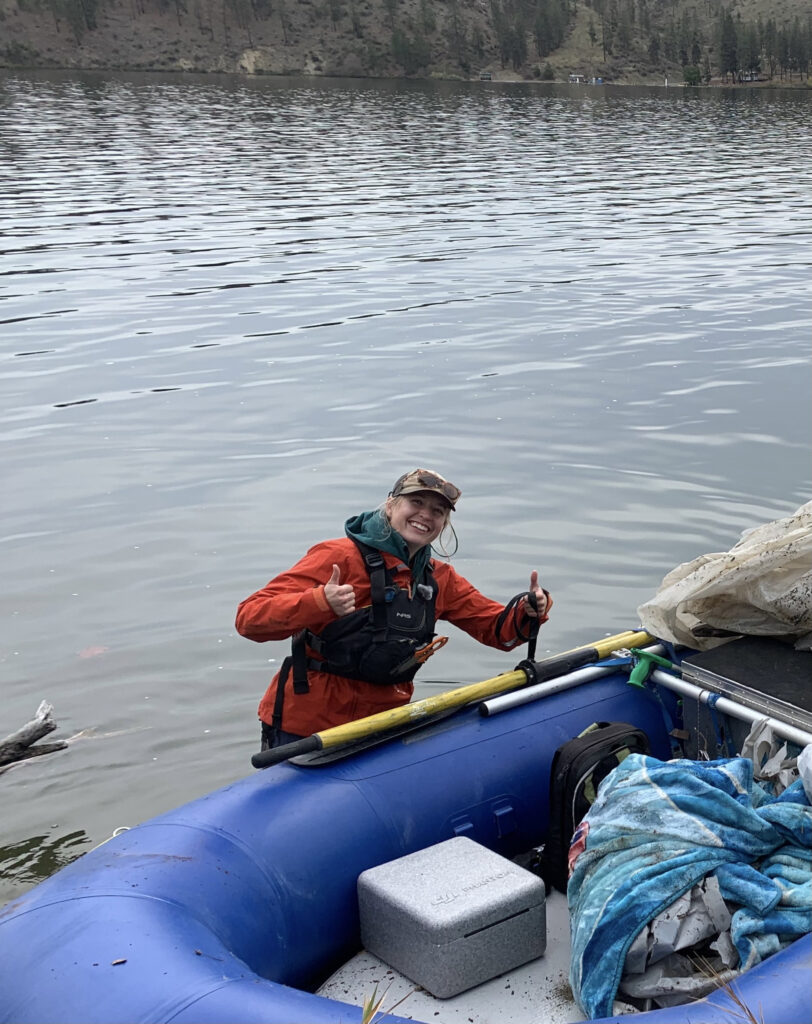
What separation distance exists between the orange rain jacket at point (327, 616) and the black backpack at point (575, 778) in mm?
723

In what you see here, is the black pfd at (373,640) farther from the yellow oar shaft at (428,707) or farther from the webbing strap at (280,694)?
the yellow oar shaft at (428,707)

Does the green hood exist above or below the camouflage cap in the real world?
below

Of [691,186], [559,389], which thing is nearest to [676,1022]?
[559,389]

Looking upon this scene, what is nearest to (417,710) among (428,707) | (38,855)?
(428,707)

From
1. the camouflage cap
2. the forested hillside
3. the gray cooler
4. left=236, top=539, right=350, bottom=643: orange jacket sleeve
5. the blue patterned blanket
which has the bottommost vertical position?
the gray cooler

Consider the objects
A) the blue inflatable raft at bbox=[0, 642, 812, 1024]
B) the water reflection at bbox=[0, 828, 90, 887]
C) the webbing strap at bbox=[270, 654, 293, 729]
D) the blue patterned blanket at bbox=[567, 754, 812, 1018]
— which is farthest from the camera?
the water reflection at bbox=[0, 828, 90, 887]

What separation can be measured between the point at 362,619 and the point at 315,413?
694cm

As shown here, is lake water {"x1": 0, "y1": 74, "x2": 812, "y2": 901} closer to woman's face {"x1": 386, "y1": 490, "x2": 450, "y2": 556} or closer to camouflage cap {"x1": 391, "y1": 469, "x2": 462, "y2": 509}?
woman's face {"x1": 386, "y1": 490, "x2": 450, "y2": 556}

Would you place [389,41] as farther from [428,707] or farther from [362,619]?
[428,707]

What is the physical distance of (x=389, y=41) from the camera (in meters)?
106

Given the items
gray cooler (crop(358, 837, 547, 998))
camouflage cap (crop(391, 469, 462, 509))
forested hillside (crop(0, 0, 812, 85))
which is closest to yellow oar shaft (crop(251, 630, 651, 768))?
gray cooler (crop(358, 837, 547, 998))

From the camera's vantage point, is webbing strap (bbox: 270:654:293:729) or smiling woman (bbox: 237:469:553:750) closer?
smiling woman (bbox: 237:469:553:750)

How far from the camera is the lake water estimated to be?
6.57 m

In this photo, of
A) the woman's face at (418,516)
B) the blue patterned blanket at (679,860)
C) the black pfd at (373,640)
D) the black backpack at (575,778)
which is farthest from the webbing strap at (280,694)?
the blue patterned blanket at (679,860)
